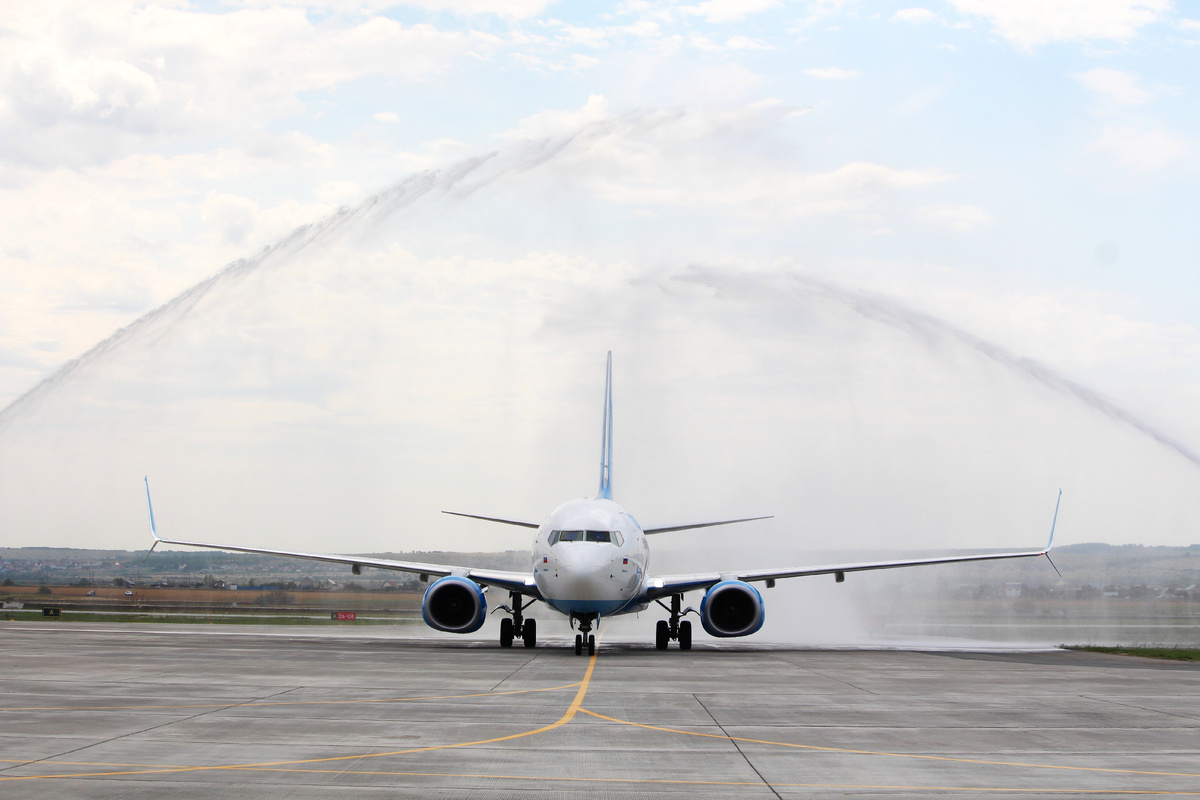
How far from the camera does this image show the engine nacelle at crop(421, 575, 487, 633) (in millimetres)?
32719

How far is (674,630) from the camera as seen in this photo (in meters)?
37.1

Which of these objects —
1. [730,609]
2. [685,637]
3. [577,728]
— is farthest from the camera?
[685,637]

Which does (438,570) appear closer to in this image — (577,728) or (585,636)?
(585,636)

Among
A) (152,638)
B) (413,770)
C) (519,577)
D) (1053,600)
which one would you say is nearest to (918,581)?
(1053,600)

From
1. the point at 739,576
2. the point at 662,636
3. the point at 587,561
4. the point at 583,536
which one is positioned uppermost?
the point at 583,536

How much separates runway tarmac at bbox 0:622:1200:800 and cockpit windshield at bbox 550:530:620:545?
13.1 ft

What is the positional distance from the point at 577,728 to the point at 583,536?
1566cm

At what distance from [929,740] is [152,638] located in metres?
28.1

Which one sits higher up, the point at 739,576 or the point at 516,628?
the point at 739,576

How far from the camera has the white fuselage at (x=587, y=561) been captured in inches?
1176

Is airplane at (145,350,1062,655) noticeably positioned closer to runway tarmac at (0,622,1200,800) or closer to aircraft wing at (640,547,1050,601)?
aircraft wing at (640,547,1050,601)

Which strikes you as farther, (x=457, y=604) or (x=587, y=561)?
(x=457, y=604)

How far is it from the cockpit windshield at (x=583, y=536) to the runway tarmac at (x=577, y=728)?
4000 mm

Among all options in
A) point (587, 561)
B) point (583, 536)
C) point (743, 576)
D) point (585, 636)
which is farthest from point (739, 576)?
point (587, 561)
